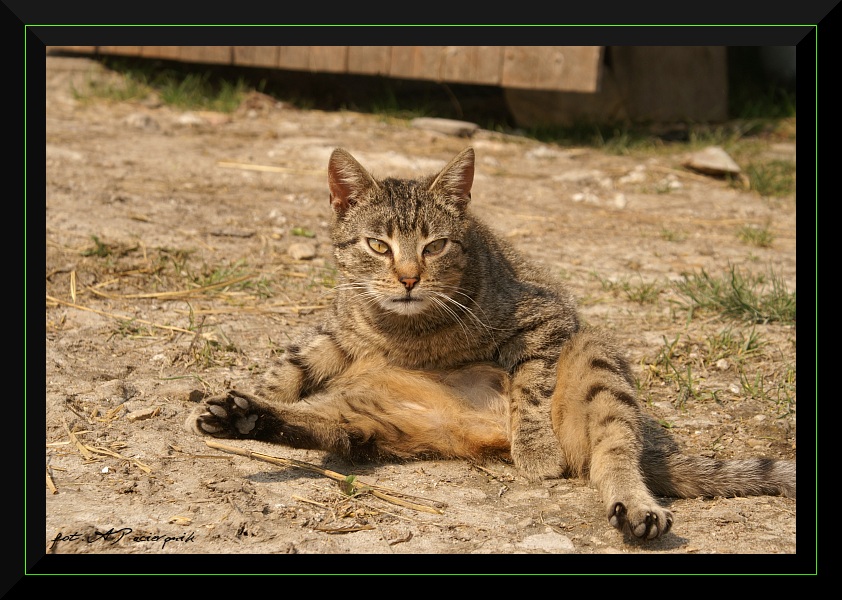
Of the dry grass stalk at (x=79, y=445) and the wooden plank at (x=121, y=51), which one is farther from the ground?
the wooden plank at (x=121, y=51)

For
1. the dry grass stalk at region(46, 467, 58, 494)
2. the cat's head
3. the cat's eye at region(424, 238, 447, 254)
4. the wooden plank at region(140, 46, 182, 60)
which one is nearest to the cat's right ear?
the cat's head

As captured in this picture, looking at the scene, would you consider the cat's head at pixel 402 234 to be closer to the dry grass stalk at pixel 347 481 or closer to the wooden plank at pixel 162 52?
the dry grass stalk at pixel 347 481

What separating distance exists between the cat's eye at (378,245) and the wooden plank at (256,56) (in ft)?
19.4

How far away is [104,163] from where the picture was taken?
771cm

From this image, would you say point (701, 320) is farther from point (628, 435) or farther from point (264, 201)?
point (264, 201)

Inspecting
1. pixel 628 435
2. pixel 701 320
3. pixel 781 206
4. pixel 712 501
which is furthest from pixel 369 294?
pixel 781 206

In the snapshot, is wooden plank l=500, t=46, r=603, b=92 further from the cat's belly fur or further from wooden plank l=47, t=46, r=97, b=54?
the cat's belly fur

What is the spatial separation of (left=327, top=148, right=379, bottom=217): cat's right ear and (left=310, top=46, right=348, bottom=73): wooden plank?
545 cm

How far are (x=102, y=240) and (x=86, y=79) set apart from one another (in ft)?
14.2

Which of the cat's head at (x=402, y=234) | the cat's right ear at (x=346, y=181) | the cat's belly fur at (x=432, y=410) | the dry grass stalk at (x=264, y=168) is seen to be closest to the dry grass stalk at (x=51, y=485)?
the cat's belly fur at (x=432, y=410)

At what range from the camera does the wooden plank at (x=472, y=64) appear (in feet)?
30.1

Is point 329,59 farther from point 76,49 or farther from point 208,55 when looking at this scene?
point 76,49

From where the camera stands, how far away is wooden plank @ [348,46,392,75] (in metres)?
9.42

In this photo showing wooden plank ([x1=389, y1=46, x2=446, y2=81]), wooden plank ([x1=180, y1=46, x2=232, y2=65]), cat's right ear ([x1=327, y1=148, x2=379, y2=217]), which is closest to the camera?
cat's right ear ([x1=327, y1=148, x2=379, y2=217])
